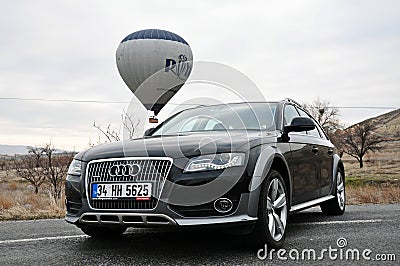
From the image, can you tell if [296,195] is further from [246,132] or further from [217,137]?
[217,137]

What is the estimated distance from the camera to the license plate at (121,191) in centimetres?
422

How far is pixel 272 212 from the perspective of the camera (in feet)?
15.4

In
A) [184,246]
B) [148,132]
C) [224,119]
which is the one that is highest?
[224,119]

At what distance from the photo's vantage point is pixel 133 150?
452 cm

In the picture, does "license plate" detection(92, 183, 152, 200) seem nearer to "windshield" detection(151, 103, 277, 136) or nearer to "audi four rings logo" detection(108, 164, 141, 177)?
"audi four rings logo" detection(108, 164, 141, 177)

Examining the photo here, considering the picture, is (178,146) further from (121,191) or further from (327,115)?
(327,115)

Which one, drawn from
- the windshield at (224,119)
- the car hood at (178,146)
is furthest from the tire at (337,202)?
the car hood at (178,146)

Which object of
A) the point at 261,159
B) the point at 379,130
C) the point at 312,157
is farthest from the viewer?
the point at 379,130

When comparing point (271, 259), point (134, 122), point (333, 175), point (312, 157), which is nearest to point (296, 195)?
point (312, 157)

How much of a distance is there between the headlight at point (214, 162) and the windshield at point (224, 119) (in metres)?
1.21

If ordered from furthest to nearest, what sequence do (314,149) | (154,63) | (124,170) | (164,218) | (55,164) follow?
(55,164) < (154,63) < (314,149) < (124,170) < (164,218)

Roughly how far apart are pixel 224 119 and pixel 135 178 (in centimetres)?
184

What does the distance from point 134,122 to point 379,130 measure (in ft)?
384

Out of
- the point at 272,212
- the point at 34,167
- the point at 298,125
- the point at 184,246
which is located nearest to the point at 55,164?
the point at 34,167
